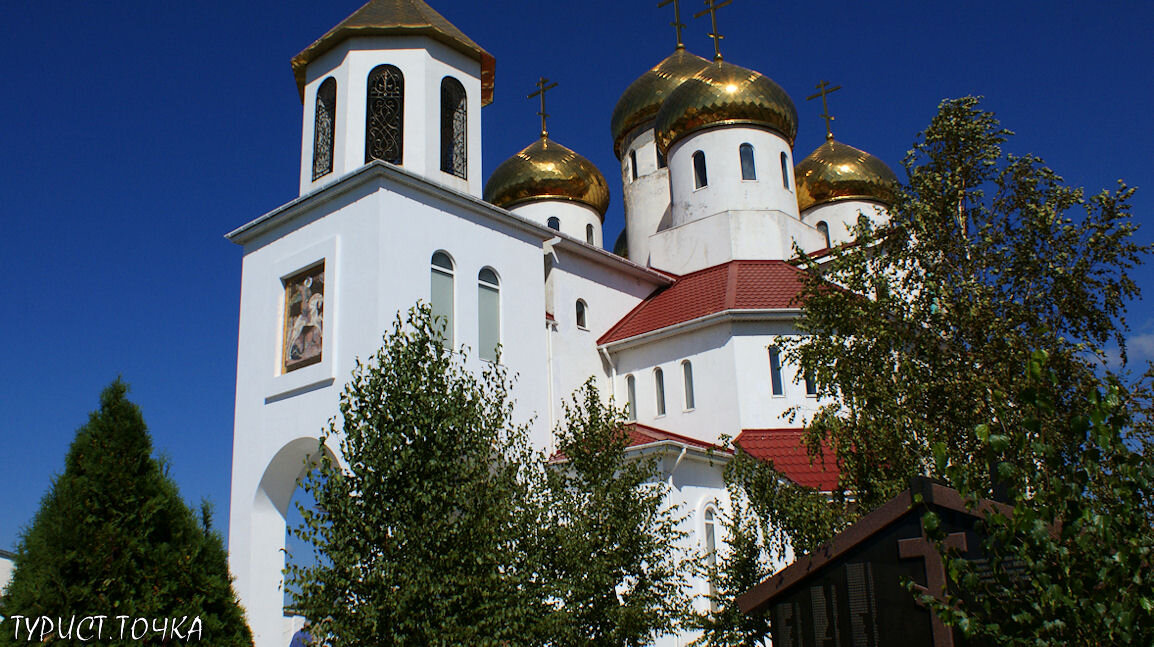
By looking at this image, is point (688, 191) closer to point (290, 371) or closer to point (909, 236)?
point (290, 371)

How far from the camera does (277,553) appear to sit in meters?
16.0

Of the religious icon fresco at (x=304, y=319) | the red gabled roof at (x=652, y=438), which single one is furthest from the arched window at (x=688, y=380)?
the religious icon fresco at (x=304, y=319)

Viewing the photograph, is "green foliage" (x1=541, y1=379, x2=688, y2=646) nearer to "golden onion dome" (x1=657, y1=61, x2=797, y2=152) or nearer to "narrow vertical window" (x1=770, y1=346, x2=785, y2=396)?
"narrow vertical window" (x1=770, y1=346, x2=785, y2=396)

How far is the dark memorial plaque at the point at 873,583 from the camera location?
5766 millimetres

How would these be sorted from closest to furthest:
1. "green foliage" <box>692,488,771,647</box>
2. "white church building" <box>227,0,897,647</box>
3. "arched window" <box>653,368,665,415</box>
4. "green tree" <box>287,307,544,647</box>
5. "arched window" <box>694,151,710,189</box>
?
"green tree" <box>287,307,544,647</box>, "green foliage" <box>692,488,771,647</box>, "white church building" <box>227,0,897,647</box>, "arched window" <box>653,368,665,415</box>, "arched window" <box>694,151,710,189</box>

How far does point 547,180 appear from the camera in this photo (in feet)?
94.0

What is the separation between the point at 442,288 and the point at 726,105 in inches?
437

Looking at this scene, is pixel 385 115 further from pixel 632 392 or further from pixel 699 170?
pixel 699 170

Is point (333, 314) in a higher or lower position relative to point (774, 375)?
higher

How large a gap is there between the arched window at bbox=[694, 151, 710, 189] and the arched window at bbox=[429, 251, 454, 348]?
Result: 32.7ft

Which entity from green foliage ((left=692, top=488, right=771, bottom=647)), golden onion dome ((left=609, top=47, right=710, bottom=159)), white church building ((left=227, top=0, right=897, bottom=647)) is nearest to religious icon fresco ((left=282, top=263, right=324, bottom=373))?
white church building ((left=227, top=0, right=897, bottom=647))

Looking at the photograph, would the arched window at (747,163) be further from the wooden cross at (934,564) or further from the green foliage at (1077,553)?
the green foliage at (1077,553)

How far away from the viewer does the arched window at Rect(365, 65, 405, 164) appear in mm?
16281

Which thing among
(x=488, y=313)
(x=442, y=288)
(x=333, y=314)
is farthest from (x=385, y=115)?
(x=488, y=313)
